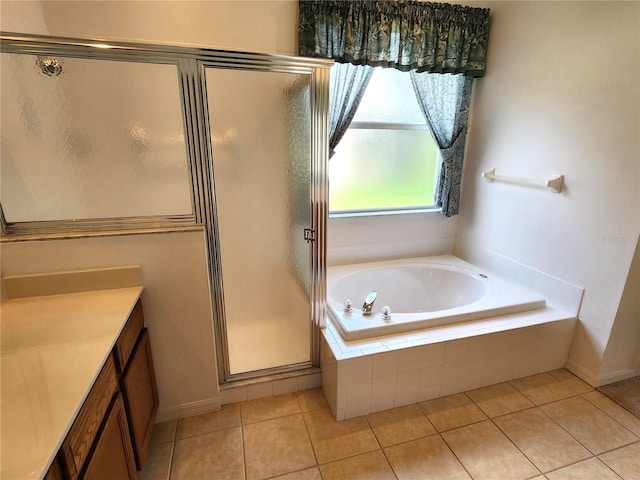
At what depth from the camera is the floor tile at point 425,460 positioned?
146cm

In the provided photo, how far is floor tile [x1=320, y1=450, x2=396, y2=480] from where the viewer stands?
1.45 metres

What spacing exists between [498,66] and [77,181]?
2744 millimetres

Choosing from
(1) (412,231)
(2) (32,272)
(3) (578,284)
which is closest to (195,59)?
(2) (32,272)

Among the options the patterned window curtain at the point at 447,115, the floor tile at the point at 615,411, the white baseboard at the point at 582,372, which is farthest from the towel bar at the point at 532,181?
the floor tile at the point at 615,411

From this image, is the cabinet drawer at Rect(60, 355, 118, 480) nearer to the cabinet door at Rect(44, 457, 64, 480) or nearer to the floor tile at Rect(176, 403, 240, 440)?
the cabinet door at Rect(44, 457, 64, 480)

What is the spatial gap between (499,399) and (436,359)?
49cm

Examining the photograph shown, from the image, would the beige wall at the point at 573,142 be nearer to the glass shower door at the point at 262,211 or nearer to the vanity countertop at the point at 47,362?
the glass shower door at the point at 262,211

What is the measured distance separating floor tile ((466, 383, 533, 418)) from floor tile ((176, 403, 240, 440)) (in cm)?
137

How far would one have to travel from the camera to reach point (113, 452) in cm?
105

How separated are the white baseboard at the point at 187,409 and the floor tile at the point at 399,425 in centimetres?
86

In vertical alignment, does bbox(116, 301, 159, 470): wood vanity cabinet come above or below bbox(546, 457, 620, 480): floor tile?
above

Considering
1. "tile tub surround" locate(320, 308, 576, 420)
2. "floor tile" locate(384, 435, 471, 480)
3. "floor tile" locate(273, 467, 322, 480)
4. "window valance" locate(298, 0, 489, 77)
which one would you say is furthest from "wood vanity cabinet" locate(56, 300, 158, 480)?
"window valance" locate(298, 0, 489, 77)

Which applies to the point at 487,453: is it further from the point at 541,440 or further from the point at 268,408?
the point at 268,408

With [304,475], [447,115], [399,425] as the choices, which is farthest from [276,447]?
[447,115]
